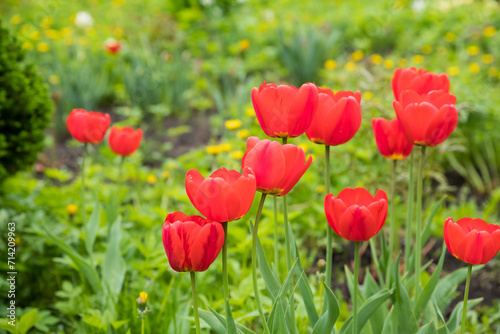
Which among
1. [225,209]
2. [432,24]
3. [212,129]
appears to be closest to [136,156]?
[212,129]

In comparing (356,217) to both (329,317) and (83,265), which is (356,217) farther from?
(83,265)

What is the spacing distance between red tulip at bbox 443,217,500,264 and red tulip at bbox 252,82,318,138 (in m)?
0.36

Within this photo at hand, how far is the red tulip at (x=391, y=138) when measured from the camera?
45.3 inches

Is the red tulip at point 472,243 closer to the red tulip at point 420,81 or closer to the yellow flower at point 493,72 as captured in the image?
the red tulip at point 420,81

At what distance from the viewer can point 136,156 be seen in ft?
10.6

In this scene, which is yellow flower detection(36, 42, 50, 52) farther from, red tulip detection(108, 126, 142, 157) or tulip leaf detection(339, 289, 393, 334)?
tulip leaf detection(339, 289, 393, 334)

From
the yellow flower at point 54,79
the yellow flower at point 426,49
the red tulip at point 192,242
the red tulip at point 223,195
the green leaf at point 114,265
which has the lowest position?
the green leaf at point 114,265

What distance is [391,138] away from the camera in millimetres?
1162

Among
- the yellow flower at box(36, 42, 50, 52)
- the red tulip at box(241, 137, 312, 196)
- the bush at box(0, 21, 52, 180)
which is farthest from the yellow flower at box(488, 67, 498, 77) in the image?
the yellow flower at box(36, 42, 50, 52)

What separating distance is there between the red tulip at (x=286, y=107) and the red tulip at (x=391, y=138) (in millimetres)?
244

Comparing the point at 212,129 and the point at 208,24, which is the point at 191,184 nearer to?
the point at 212,129

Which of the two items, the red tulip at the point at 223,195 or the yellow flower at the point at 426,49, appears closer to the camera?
the red tulip at the point at 223,195

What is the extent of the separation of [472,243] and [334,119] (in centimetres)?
36

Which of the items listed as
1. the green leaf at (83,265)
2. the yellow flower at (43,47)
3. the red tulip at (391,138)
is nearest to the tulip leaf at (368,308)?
the red tulip at (391,138)
